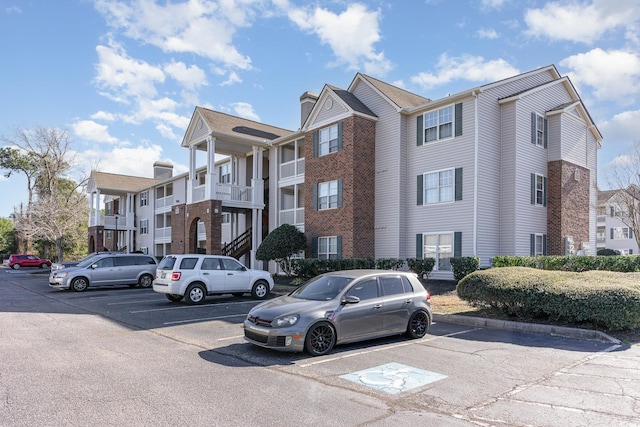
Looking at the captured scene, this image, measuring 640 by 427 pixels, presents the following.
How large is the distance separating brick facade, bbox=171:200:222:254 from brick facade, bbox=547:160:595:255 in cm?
1663

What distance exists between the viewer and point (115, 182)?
4572 cm

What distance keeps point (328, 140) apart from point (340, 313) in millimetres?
15467

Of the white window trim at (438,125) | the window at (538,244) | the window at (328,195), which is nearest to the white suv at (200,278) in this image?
the window at (328,195)

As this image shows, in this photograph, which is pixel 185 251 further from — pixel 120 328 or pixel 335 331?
pixel 335 331

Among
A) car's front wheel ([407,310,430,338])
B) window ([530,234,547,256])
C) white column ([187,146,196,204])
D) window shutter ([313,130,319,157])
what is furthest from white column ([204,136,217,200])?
car's front wheel ([407,310,430,338])

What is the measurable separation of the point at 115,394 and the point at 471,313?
9.05 metres

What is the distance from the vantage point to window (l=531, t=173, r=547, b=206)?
2045 cm

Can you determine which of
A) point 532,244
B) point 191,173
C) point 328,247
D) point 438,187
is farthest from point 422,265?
point 191,173

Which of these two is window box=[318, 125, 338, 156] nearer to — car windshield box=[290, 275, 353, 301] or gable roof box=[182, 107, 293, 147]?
gable roof box=[182, 107, 293, 147]

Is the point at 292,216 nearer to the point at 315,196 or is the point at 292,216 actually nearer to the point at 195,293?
the point at 315,196

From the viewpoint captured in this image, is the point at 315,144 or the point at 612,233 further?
the point at 612,233

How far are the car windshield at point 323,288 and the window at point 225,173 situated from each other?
22.1 metres

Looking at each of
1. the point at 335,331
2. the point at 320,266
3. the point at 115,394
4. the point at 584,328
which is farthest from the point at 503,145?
the point at 115,394

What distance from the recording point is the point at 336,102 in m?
22.5
